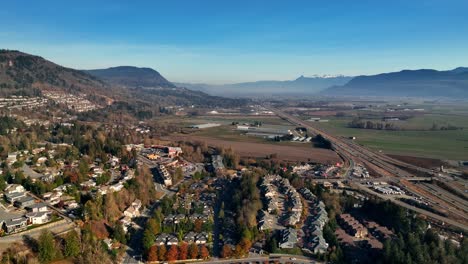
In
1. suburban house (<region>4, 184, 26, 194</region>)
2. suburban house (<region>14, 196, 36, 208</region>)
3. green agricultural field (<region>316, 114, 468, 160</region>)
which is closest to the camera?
suburban house (<region>14, 196, 36, 208</region>)

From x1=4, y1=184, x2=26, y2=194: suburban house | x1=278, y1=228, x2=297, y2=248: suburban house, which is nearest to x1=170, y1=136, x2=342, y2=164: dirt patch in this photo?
x1=278, y1=228, x2=297, y2=248: suburban house

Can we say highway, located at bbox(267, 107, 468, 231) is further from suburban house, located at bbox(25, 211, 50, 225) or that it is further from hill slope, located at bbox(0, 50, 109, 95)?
hill slope, located at bbox(0, 50, 109, 95)

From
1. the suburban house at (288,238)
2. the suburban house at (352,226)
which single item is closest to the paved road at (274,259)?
the suburban house at (288,238)

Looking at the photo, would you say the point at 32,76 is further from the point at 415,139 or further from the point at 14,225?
the point at 415,139

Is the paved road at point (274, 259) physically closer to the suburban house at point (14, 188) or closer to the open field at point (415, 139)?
the suburban house at point (14, 188)

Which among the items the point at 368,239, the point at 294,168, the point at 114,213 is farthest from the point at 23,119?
the point at 368,239

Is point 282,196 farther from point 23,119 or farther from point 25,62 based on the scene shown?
point 25,62

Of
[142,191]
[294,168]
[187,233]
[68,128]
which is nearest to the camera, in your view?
[187,233]
